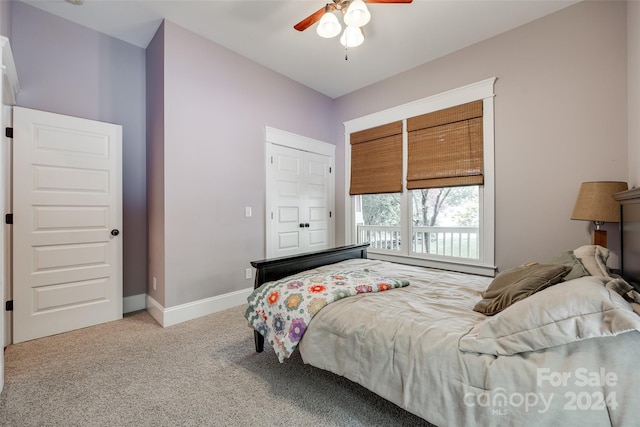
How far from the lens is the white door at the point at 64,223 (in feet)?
7.89

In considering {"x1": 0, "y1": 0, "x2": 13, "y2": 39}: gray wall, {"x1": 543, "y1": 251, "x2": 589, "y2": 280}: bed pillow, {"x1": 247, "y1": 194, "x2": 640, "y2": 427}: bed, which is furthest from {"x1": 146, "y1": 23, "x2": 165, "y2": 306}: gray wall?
{"x1": 543, "y1": 251, "x2": 589, "y2": 280}: bed pillow

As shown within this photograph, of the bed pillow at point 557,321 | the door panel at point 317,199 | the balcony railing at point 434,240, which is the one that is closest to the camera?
the bed pillow at point 557,321

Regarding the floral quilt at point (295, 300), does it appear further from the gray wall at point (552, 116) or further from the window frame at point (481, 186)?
the gray wall at point (552, 116)

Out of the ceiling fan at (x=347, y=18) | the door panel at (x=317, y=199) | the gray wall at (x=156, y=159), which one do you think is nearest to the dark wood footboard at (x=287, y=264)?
the gray wall at (x=156, y=159)

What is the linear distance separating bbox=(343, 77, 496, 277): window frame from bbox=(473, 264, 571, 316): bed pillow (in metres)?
1.61

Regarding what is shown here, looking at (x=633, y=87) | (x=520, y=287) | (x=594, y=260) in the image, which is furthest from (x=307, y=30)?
(x=594, y=260)

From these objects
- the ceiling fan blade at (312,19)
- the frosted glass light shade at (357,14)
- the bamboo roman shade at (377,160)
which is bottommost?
the bamboo roman shade at (377,160)

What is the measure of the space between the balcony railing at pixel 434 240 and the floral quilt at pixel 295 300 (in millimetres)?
1735

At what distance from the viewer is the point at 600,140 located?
2430 mm

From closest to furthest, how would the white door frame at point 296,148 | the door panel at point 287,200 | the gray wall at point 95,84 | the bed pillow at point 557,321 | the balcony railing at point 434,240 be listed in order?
the bed pillow at point 557,321 < the gray wall at point 95,84 < the balcony railing at point 434,240 < the white door frame at point 296,148 < the door panel at point 287,200

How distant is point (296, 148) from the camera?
13.1 feet

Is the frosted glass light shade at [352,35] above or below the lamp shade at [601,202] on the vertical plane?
above

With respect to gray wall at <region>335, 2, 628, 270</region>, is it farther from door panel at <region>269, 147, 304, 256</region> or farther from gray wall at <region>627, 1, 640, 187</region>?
door panel at <region>269, 147, 304, 256</region>

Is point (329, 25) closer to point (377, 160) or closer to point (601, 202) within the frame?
point (377, 160)
